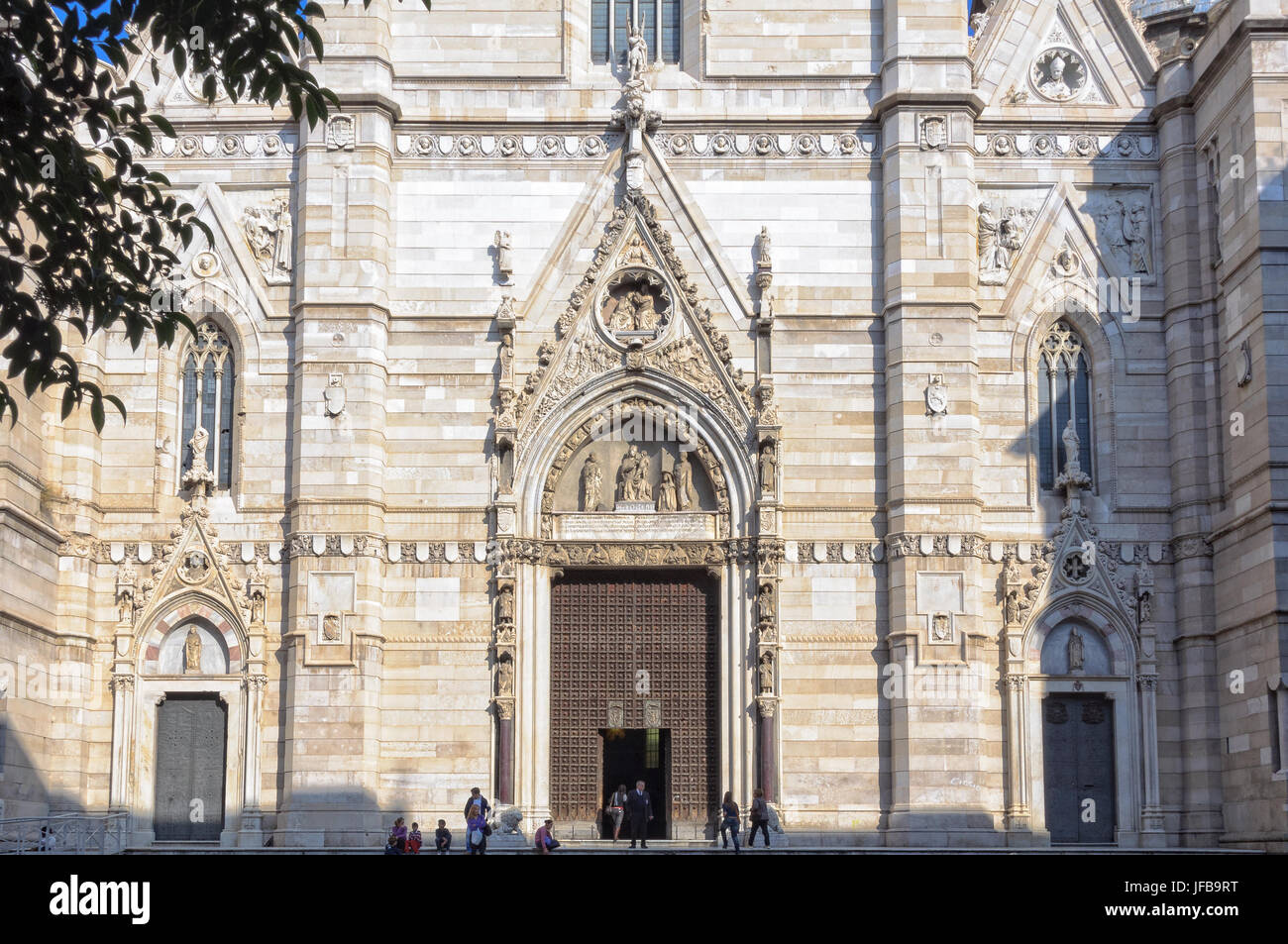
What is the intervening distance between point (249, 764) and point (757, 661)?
8.79 m

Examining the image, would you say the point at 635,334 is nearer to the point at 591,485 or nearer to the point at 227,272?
the point at 591,485

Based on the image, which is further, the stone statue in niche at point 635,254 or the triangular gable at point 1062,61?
the triangular gable at point 1062,61

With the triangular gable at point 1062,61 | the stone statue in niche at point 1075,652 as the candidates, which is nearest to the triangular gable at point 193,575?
the stone statue in niche at point 1075,652

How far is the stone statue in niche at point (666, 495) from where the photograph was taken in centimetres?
3094

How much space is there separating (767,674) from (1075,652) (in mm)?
5359

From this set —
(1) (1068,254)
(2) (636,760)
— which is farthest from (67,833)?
(1) (1068,254)

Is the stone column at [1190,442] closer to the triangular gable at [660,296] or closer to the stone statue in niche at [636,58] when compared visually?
the triangular gable at [660,296]

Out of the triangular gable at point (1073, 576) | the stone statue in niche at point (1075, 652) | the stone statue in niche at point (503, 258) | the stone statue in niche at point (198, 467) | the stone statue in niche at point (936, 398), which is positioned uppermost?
the stone statue in niche at point (503, 258)

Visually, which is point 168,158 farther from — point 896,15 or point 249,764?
point 896,15

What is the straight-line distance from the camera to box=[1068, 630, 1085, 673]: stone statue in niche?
30141mm

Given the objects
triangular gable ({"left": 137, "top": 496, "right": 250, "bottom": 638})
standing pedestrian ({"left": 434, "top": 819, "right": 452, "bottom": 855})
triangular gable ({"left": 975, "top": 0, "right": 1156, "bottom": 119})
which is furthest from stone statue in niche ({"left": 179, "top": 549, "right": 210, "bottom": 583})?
triangular gable ({"left": 975, "top": 0, "right": 1156, "bottom": 119})

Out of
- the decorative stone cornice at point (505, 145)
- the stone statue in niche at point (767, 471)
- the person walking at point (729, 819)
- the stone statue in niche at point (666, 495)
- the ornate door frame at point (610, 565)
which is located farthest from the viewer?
the decorative stone cornice at point (505, 145)

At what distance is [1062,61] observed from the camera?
3206 cm

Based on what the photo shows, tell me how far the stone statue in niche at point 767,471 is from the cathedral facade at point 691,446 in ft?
0.54
